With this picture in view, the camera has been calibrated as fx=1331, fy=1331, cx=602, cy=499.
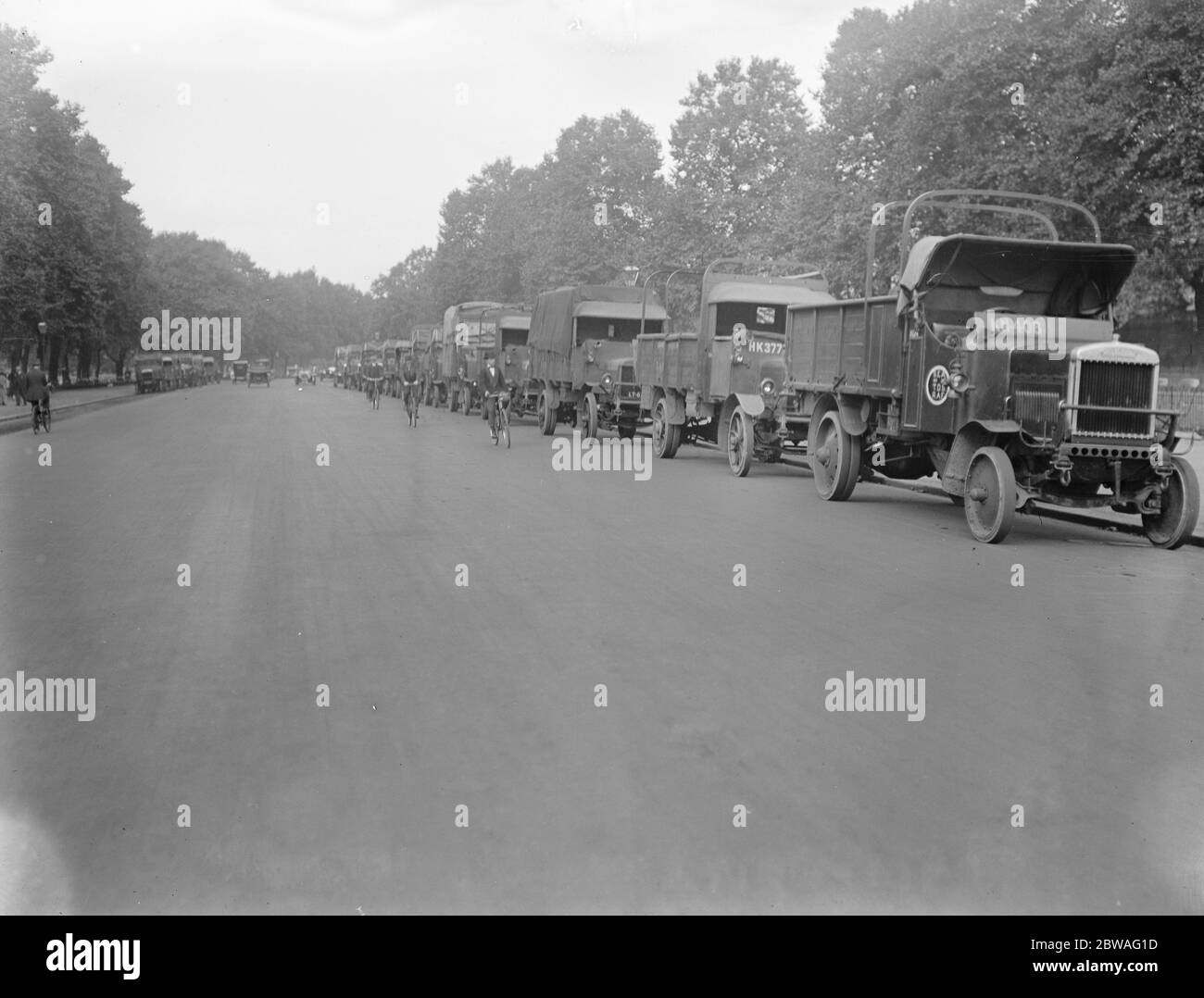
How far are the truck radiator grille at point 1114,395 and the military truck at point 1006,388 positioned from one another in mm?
12

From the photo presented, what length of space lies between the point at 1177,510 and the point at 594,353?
17.8m

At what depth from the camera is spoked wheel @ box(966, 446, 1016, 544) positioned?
12164mm

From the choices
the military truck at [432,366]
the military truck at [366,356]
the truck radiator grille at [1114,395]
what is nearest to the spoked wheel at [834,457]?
the truck radiator grille at [1114,395]

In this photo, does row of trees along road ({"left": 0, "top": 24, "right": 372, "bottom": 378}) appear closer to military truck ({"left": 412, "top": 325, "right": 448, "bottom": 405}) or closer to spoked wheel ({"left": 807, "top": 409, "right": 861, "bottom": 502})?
military truck ({"left": 412, "top": 325, "right": 448, "bottom": 405})

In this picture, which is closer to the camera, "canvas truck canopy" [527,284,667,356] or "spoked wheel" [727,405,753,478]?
"spoked wheel" [727,405,753,478]

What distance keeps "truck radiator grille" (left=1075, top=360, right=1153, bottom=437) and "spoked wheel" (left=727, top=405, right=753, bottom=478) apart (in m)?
7.28

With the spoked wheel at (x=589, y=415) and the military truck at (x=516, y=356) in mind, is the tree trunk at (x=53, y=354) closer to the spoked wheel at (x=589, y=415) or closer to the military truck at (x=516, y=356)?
the military truck at (x=516, y=356)

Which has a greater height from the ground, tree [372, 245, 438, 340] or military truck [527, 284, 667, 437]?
tree [372, 245, 438, 340]

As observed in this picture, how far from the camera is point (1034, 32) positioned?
104ft

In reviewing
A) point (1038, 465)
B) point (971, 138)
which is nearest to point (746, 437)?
point (1038, 465)

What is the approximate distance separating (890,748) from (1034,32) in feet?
99.5

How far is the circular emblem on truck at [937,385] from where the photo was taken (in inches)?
525

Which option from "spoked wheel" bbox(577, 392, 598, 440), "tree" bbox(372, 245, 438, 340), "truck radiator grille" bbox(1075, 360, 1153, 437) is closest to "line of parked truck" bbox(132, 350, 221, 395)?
"tree" bbox(372, 245, 438, 340)

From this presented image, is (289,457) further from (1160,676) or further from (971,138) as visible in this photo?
(971,138)
